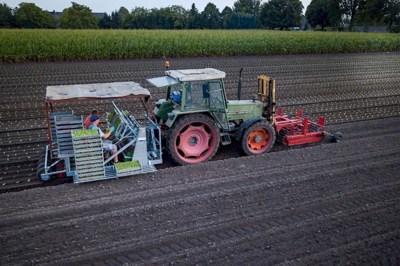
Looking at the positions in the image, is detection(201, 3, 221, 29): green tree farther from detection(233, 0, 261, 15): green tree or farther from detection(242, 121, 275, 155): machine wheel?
detection(242, 121, 275, 155): machine wheel

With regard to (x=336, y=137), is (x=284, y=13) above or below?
above

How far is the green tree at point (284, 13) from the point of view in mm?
64812

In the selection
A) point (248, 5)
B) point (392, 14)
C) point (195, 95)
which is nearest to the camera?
point (195, 95)

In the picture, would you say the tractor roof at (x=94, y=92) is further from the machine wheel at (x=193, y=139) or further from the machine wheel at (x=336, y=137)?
the machine wheel at (x=336, y=137)

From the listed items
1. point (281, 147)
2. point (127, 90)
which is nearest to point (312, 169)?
point (281, 147)

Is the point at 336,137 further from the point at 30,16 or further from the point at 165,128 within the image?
the point at 30,16

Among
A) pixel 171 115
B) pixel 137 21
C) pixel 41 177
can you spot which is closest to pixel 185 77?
pixel 171 115

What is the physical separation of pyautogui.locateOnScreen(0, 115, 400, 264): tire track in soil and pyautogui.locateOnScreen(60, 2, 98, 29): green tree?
58.1 metres

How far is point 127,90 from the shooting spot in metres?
8.34

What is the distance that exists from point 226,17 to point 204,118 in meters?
62.7

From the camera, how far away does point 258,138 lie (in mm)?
9469

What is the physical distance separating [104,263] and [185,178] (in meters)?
2.94

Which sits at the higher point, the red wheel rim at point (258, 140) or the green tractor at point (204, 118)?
the green tractor at point (204, 118)

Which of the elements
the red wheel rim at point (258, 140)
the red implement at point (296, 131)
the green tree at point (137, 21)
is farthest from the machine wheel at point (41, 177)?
the green tree at point (137, 21)
